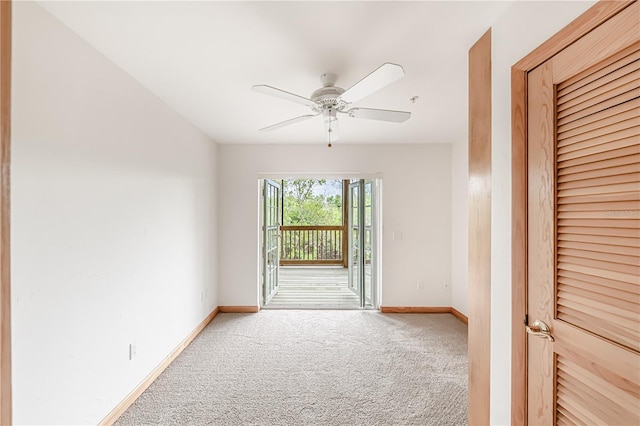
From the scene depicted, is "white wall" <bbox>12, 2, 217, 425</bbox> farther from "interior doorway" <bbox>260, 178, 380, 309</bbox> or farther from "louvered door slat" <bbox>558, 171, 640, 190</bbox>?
"louvered door slat" <bbox>558, 171, 640, 190</bbox>

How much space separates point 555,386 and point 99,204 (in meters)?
2.41

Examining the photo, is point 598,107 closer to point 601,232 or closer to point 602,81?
point 602,81

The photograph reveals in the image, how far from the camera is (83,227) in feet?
5.56

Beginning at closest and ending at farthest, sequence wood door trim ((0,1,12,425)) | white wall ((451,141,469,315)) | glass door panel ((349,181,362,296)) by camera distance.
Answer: wood door trim ((0,1,12,425)), white wall ((451,141,469,315)), glass door panel ((349,181,362,296))

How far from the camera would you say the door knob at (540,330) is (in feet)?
3.99

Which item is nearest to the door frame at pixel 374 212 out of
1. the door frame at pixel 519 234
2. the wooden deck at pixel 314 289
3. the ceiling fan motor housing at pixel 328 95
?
the wooden deck at pixel 314 289

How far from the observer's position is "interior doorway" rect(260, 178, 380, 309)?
4.46 metres

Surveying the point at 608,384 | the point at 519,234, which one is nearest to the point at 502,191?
the point at 519,234

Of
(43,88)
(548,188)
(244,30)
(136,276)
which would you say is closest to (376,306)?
(136,276)

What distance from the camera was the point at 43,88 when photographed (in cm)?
144

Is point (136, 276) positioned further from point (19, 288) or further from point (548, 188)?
point (548, 188)

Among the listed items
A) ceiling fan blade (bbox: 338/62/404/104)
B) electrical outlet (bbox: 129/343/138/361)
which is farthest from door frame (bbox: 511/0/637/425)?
electrical outlet (bbox: 129/343/138/361)

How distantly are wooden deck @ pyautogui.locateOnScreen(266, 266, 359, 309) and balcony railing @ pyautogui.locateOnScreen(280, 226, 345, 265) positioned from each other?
0.87ft

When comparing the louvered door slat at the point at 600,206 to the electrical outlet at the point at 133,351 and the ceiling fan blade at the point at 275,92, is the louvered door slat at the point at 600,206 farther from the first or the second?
the electrical outlet at the point at 133,351
